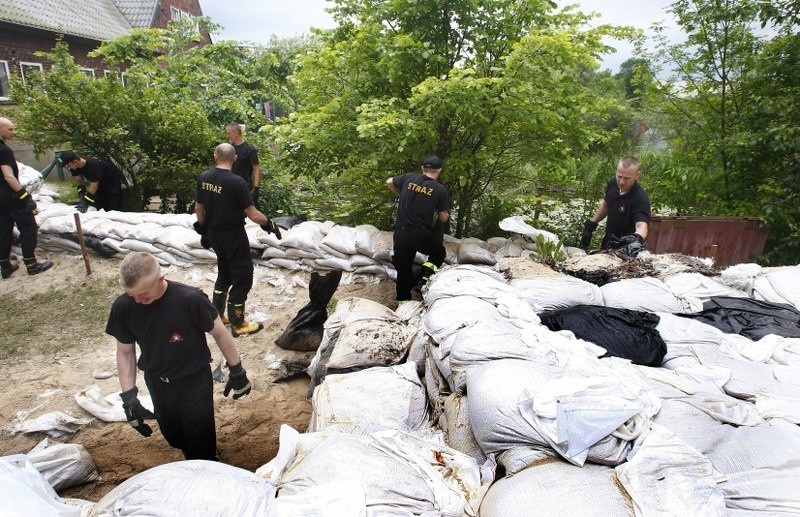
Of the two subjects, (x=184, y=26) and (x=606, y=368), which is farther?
(x=184, y=26)

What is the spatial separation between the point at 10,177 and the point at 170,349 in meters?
4.08

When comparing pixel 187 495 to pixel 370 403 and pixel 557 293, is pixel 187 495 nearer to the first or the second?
pixel 370 403

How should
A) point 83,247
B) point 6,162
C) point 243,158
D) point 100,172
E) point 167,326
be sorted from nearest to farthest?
1. point 167,326
2. point 6,162
3. point 83,247
4. point 243,158
5. point 100,172

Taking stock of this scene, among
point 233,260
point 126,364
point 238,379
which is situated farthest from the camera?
point 233,260

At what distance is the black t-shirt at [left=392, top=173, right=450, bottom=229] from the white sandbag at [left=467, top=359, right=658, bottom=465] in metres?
2.10

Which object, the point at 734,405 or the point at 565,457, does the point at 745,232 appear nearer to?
the point at 734,405

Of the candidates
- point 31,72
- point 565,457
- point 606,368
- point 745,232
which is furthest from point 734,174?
point 31,72

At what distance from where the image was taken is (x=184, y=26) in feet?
28.5

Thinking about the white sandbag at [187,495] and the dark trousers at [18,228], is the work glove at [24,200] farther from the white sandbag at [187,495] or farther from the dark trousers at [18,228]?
the white sandbag at [187,495]

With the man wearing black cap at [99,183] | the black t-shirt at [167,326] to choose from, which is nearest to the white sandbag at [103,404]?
the black t-shirt at [167,326]

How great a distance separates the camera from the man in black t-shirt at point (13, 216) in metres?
4.79

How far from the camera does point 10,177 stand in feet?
15.6

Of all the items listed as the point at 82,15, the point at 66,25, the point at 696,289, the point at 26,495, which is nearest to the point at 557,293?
the point at 696,289

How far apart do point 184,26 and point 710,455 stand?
10.2m
